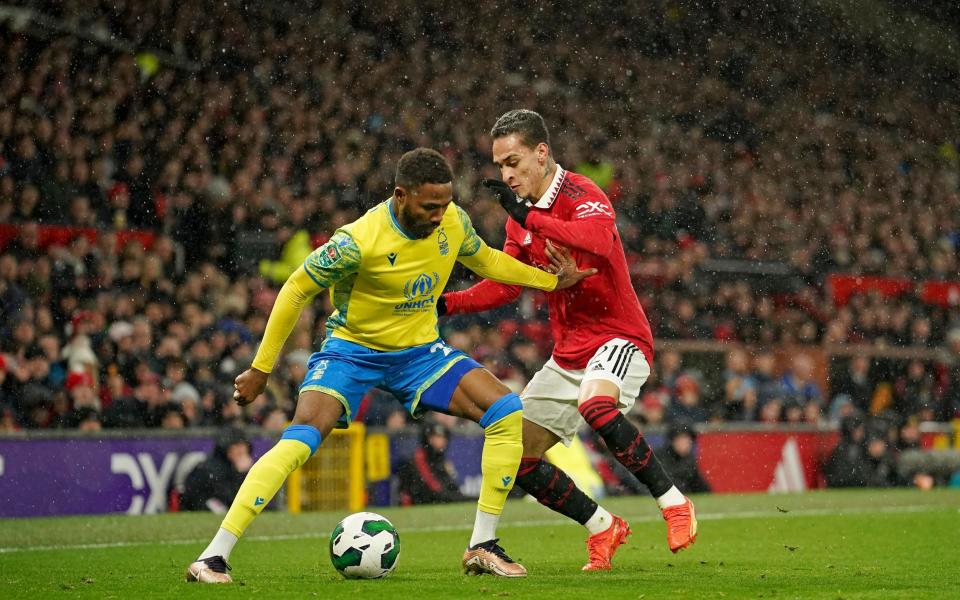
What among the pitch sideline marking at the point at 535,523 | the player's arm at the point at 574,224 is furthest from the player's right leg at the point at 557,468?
the pitch sideline marking at the point at 535,523

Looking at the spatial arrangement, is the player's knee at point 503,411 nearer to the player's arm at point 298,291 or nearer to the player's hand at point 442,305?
the player's hand at point 442,305

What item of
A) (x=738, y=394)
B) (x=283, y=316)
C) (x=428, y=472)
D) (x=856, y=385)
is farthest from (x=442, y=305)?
(x=856, y=385)

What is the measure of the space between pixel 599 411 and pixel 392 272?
1.28 metres

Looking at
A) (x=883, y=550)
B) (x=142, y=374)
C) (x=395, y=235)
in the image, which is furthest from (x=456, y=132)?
(x=395, y=235)

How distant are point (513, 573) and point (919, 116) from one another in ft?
87.4

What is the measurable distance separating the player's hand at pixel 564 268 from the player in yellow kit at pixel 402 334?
0.09 metres

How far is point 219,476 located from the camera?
12.6m

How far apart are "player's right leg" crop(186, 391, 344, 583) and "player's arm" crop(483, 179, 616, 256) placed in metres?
1.39

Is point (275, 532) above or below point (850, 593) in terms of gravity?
below

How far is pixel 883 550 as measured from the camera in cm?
857

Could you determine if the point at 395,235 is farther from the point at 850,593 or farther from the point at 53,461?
the point at 53,461

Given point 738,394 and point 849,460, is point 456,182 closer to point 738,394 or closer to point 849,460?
point 738,394

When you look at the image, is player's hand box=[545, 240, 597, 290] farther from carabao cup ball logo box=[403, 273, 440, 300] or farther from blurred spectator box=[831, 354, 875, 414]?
blurred spectator box=[831, 354, 875, 414]

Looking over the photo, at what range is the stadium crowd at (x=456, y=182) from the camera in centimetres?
1356
